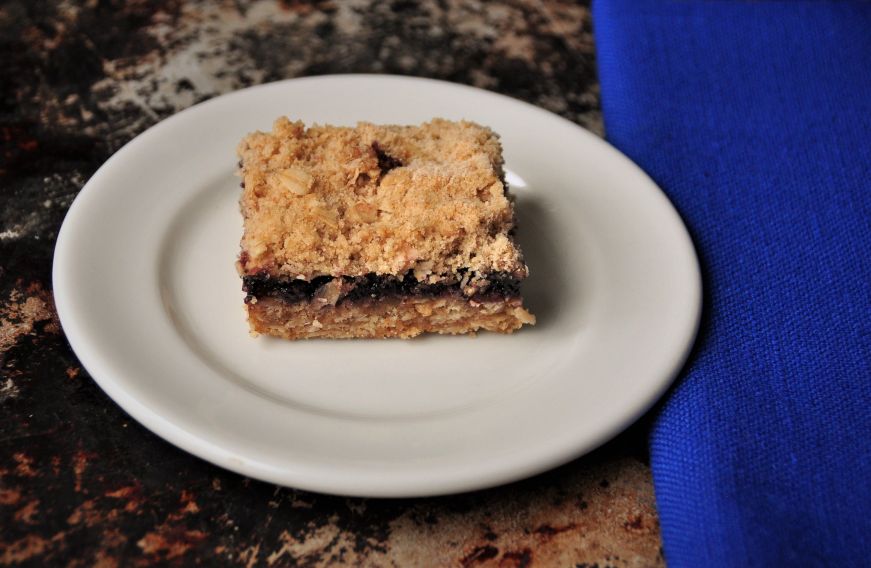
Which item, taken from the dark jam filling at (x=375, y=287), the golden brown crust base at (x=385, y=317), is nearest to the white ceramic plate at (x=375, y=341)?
the golden brown crust base at (x=385, y=317)

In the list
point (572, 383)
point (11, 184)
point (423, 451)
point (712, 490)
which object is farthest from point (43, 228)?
point (712, 490)

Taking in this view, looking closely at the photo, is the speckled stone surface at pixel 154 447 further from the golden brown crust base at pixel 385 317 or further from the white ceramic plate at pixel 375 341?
the golden brown crust base at pixel 385 317

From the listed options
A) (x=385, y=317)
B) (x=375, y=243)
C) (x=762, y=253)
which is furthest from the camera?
(x=762, y=253)

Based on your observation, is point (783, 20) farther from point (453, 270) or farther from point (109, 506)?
point (109, 506)

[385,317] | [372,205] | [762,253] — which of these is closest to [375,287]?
[385,317]

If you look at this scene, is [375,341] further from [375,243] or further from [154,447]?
[154,447]

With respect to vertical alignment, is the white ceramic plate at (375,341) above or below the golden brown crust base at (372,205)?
below
